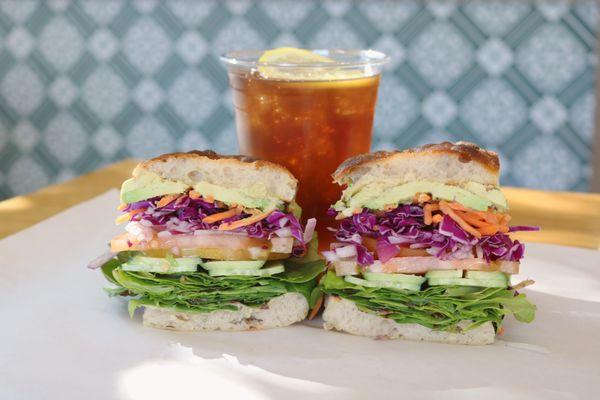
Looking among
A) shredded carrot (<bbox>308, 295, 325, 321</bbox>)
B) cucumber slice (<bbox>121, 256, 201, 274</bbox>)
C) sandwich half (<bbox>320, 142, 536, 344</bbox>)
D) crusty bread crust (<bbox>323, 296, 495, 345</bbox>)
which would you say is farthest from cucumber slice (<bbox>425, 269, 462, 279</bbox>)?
cucumber slice (<bbox>121, 256, 201, 274</bbox>)

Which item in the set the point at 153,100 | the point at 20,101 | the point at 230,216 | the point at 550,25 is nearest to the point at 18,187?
the point at 20,101

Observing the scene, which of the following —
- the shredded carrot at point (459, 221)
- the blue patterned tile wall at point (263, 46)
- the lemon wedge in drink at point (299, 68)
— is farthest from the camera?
the blue patterned tile wall at point (263, 46)

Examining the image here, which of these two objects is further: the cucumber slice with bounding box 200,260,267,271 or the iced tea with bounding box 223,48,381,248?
the iced tea with bounding box 223,48,381,248

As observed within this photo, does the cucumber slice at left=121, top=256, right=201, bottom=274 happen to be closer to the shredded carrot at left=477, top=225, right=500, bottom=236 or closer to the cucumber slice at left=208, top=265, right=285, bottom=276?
the cucumber slice at left=208, top=265, right=285, bottom=276

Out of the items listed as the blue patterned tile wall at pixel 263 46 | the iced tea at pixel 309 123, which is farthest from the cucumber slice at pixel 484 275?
the blue patterned tile wall at pixel 263 46

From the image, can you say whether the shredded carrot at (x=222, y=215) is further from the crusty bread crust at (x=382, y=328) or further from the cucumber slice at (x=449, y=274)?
the cucumber slice at (x=449, y=274)

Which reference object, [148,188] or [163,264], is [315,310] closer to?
[163,264]
